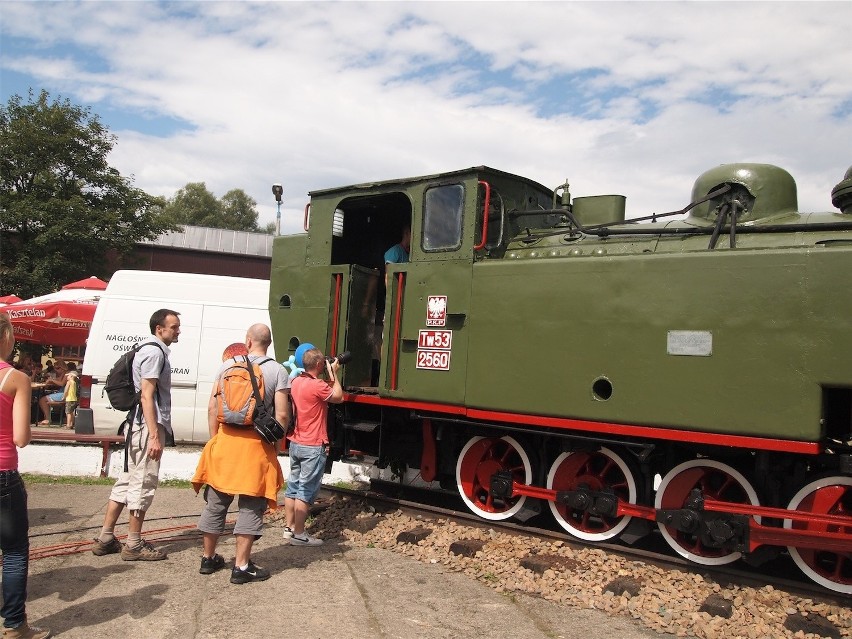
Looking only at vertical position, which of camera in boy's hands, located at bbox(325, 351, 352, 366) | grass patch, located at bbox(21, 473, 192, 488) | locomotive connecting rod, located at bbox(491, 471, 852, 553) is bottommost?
grass patch, located at bbox(21, 473, 192, 488)

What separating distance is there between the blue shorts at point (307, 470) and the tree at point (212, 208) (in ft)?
137

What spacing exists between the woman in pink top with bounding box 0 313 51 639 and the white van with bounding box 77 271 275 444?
6.51 m

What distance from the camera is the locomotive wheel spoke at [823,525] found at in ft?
15.1

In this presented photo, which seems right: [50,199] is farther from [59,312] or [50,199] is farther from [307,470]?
[307,470]

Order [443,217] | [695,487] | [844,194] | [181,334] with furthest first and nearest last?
[181,334] → [443,217] → [844,194] → [695,487]

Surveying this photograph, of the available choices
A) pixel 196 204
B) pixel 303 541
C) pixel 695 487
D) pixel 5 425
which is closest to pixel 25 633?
pixel 5 425

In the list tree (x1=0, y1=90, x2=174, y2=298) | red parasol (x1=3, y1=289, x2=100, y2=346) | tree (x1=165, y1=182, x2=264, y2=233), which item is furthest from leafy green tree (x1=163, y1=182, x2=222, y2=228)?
red parasol (x1=3, y1=289, x2=100, y2=346)

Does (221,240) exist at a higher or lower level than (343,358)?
higher

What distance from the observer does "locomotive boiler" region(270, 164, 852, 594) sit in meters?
4.50

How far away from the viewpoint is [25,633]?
3490 millimetres

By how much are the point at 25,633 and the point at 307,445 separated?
2.47 metres

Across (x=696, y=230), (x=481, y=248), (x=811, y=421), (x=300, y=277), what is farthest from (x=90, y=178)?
(x=811, y=421)

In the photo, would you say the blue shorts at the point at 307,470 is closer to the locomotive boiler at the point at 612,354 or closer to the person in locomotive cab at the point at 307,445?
the person in locomotive cab at the point at 307,445

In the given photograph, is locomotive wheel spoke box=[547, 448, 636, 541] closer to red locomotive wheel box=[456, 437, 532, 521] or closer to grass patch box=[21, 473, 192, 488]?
red locomotive wheel box=[456, 437, 532, 521]
